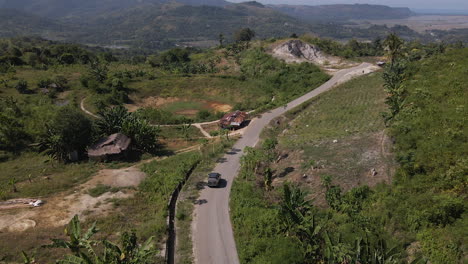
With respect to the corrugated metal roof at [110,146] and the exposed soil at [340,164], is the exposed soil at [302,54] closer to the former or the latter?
the exposed soil at [340,164]

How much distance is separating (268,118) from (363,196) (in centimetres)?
3170

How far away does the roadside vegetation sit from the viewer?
779 inches

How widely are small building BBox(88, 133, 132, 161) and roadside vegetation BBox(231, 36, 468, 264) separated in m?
A: 18.0

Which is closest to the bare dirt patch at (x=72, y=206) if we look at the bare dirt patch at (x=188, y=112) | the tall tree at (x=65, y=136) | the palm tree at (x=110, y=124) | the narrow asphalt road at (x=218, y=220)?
the tall tree at (x=65, y=136)

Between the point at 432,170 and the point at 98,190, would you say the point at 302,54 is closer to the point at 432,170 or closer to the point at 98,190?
the point at 432,170

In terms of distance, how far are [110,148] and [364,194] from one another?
32939 mm

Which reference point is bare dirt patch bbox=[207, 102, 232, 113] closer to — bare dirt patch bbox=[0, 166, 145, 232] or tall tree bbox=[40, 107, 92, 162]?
tall tree bbox=[40, 107, 92, 162]

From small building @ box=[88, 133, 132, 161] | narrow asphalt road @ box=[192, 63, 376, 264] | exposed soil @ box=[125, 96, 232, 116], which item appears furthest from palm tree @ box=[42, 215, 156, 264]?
exposed soil @ box=[125, 96, 232, 116]

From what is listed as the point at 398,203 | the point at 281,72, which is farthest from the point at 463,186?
the point at 281,72

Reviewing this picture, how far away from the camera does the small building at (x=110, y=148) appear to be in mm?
41250

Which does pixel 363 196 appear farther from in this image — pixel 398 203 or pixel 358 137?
pixel 358 137

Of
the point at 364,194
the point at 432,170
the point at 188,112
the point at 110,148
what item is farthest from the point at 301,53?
the point at 364,194

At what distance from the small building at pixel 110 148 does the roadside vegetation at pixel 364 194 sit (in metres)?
18.0

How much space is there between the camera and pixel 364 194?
85.9 ft
